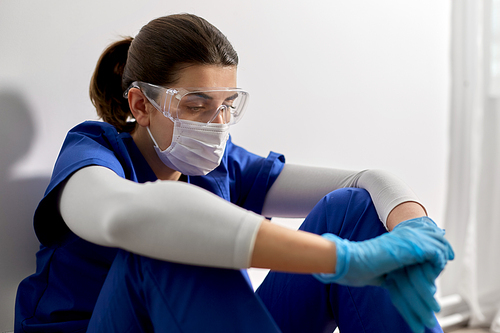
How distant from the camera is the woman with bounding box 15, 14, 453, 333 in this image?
65 cm

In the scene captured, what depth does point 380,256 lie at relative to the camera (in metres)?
0.69

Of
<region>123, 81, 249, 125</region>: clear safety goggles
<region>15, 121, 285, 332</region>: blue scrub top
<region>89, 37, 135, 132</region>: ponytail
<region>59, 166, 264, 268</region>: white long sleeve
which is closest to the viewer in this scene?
<region>59, 166, 264, 268</region>: white long sleeve

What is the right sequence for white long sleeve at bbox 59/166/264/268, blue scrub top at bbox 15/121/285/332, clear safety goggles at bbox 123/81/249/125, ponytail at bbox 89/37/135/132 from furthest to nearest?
ponytail at bbox 89/37/135/132 < clear safety goggles at bbox 123/81/249/125 < blue scrub top at bbox 15/121/285/332 < white long sleeve at bbox 59/166/264/268

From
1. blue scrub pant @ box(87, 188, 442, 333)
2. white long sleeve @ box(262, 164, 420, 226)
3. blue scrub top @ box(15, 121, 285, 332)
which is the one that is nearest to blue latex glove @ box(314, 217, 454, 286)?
blue scrub pant @ box(87, 188, 442, 333)

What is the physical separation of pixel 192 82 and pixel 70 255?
46 cm

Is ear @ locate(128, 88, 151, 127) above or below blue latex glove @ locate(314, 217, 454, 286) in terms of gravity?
above

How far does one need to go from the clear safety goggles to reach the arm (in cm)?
32

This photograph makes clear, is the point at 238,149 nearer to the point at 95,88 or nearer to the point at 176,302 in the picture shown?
the point at 95,88

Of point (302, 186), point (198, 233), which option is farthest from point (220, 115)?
point (198, 233)

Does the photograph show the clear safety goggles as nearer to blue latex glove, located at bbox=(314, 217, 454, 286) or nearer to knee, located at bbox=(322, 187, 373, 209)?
knee, located at bbox=(322, 187, 373, 209)

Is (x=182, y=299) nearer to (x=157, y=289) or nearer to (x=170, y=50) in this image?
(x=157, y=289)

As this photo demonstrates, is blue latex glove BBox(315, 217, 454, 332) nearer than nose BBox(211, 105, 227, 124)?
Yes

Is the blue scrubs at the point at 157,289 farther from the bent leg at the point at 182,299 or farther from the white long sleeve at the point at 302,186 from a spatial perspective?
the white long sleeve at the point at 302,186

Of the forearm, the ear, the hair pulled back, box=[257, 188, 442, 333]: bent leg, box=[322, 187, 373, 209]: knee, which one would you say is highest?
the hair pulled back
